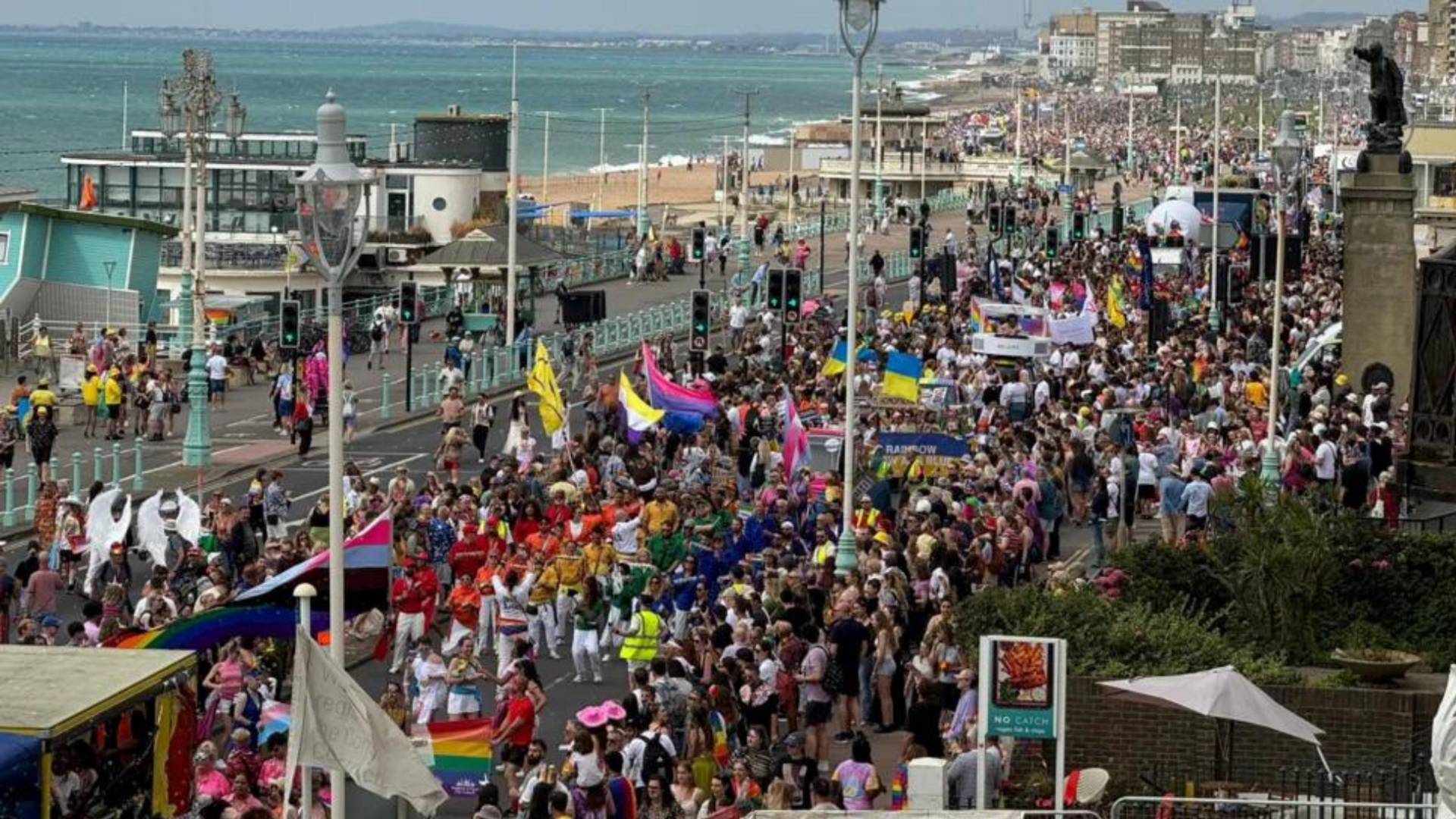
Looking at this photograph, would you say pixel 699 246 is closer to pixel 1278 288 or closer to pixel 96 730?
pixel 1278 288

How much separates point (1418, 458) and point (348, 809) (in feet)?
63.2

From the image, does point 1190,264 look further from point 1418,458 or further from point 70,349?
point 1418,458

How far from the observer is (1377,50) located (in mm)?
41125

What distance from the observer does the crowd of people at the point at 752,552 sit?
21344 mm

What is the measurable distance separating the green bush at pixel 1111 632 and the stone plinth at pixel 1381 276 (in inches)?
701

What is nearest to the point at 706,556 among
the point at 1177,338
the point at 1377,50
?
the point at 1377,50

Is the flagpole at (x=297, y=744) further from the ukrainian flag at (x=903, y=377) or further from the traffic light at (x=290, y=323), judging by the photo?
the traffic light at (x=290, y=323)

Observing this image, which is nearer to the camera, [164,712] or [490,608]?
[164,712]

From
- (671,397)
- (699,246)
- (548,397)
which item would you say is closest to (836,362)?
(671,397)

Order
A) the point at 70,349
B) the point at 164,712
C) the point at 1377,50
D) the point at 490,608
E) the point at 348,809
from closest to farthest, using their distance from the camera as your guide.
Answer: the point at 348,809
the point at 164,712
the point at 490,608
the point at 1377,50
the point at 70,349

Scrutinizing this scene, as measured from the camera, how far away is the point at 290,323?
41.8 meters

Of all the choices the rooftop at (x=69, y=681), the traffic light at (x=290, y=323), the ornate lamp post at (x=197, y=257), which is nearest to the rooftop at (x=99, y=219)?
the ornate lamp post at (x=197, y=257)

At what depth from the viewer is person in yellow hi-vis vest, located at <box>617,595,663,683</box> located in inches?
1013

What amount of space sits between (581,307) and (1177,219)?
20.3 m
